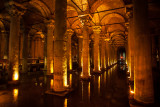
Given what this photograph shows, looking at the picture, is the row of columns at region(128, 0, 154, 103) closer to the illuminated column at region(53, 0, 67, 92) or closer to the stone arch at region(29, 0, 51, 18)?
the illuminated column at region(53, 0, 67, 92)

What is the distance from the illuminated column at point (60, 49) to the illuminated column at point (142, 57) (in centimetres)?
416

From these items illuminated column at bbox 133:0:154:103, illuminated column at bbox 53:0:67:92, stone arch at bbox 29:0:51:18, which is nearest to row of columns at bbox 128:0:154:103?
illuminated column at bbox 133:0:154:103

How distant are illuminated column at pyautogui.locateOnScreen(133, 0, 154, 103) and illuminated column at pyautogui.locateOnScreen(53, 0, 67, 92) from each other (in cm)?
416

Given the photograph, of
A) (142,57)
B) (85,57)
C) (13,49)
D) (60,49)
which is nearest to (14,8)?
(13,49)

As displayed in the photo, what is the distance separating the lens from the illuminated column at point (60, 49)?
6473 mm

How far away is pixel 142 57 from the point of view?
4.64m

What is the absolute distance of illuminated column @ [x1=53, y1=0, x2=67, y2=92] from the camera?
255 inches

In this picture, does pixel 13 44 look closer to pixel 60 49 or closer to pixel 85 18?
pixel 60 49

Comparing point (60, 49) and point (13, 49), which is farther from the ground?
point (13, 49)

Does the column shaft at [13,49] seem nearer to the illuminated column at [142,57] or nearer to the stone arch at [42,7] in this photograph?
the stone arch at [42,7]

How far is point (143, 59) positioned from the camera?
462 cm

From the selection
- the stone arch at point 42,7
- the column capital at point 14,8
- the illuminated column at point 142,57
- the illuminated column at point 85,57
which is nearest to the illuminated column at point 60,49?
the illuminated column at point 142,57

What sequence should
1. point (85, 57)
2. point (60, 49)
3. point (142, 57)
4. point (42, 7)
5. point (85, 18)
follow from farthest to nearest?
point (42, 7), point (85, 57), point (85, 18), point (60, 49), point (142, 57)

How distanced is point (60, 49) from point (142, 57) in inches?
177
